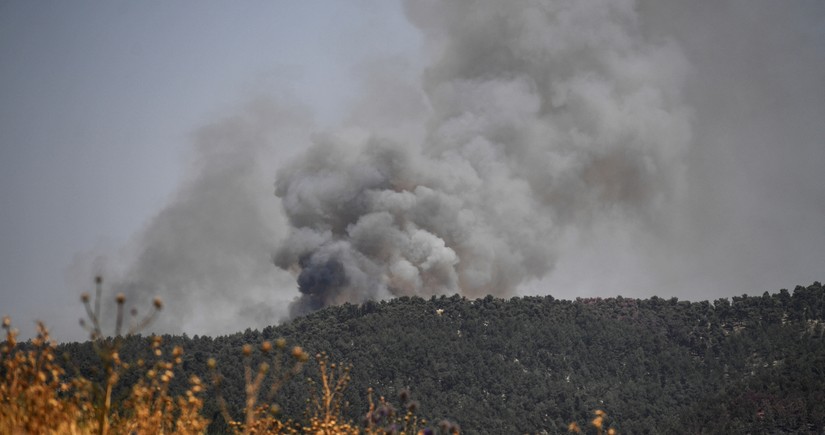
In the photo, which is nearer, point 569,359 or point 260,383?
point 260,383

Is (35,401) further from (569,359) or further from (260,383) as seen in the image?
(569,359)

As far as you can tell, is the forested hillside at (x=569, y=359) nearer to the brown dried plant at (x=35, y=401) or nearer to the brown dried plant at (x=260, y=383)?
the brown dried plant at (x=260, y=383)

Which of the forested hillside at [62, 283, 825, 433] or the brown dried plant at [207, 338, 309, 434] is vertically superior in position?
the forested hillside at [62, 283, 825, 433]

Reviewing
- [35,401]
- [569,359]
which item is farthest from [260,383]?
[569,359]

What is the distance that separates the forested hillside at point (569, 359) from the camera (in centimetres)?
6619

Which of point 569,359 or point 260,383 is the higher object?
point 569,359

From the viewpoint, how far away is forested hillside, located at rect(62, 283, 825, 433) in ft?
217

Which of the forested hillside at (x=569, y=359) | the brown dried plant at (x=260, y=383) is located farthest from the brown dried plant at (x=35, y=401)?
the forested hillside at (x=569, y=359)

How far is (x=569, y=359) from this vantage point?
8325 centimetres

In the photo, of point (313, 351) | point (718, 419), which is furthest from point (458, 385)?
point (718, 419)

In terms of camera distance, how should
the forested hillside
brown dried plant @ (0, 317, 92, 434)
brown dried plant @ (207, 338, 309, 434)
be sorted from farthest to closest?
1. the forested hillside
2. brown dried plant @ (0, 317, 92, 434)
3. brown dried plant @ (207, 338, 309, 434)

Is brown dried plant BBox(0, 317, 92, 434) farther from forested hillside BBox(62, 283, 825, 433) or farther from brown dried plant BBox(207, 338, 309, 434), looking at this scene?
forested hillside BBox(62, 283, 825, 433)

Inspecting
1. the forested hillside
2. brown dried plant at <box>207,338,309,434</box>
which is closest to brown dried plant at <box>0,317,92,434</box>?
brown dried plant at <box>207,338,309,434</box>

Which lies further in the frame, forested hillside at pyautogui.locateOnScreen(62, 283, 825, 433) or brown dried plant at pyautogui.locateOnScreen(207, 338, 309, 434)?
forested hillside at pyautogui.locateOnScreen(62, 283, 825, 433)
